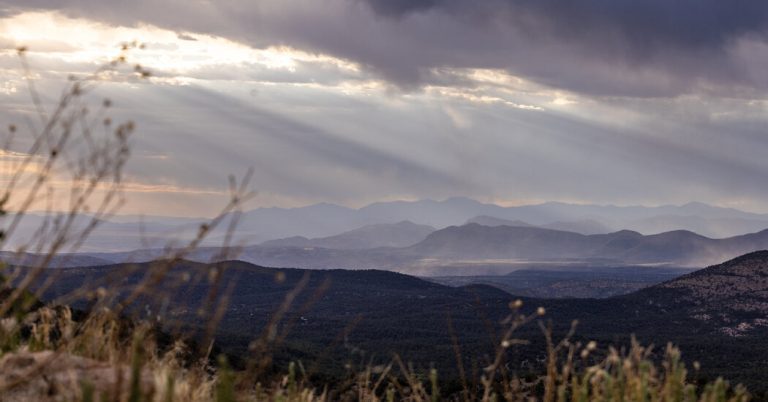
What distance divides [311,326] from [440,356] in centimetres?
1790

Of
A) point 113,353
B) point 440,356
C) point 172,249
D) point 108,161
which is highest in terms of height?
point 108,161

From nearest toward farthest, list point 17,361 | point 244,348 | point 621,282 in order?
1. point 17,361
2. point 244,348
3. point 621,282

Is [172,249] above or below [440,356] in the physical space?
above

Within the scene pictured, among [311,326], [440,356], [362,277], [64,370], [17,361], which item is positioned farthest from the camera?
[362,277]

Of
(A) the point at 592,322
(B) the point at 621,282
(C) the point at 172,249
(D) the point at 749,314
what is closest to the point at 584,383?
(C) the point at 172,249

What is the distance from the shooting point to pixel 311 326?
68562 millimetres

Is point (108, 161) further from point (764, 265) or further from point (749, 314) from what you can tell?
point (764, 265)

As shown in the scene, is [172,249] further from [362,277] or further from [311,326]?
[362,277]

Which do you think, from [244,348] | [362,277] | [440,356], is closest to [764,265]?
[362,277]

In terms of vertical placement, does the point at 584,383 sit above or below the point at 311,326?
above

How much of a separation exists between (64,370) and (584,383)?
10.1 ft

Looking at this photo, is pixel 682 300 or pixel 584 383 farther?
pixel 682 300

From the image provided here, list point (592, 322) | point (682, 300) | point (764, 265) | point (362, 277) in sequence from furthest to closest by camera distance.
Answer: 1. point (362, 277)
2. point (764, 265)
3. point (682, 300)
4. point (592, 322)

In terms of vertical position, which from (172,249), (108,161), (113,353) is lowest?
(113,353)
